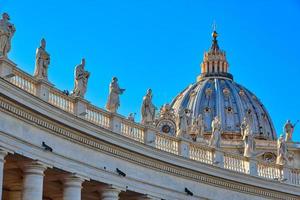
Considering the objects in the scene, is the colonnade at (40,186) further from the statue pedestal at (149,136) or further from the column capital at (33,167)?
the statue pedestal at (149,136)

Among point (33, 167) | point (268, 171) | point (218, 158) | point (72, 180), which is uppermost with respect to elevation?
point (218, 158)

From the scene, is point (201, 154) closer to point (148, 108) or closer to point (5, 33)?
point (148, 108)

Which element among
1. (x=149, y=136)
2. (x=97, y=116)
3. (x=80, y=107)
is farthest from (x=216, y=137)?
(x=80, y=107)

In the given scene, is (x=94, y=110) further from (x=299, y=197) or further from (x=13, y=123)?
(x=299, y=197)

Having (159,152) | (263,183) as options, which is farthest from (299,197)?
(159,152)

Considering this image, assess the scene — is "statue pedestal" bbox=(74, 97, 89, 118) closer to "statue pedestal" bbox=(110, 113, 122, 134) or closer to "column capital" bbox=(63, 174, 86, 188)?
"statue pedestal" bbox=(110, 113, 122, 134)

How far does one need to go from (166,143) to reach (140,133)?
8.24 ft

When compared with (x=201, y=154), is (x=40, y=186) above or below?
below

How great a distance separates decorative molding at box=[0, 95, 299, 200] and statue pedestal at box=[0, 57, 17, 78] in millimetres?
1452

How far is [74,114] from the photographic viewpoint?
168ft

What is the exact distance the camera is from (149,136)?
57.8 m

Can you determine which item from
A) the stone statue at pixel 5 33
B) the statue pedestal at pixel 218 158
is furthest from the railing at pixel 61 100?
the statue pedestal at pixel 218 158

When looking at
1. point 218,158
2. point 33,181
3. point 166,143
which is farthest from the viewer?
point 218,158

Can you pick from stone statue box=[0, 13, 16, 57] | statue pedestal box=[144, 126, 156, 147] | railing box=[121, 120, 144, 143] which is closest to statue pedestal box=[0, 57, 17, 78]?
stone statue box=[0, 13, 16, 57]
